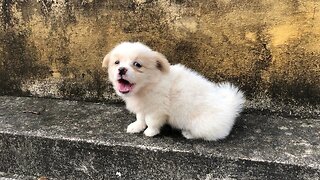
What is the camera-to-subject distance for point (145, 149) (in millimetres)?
2701

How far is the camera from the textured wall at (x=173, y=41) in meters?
2.95

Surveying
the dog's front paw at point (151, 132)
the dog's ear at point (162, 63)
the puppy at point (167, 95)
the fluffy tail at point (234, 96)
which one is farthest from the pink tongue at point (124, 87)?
the fluffy tail at point (234, 96)

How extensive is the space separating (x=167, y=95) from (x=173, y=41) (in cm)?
58

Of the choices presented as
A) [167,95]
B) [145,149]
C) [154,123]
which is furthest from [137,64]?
[145,149]

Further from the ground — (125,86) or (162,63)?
(162,63)

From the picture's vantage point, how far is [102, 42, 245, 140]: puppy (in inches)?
104

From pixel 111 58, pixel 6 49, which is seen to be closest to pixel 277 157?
pixel 111 58

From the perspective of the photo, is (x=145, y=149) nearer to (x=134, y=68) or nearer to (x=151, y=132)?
(x=151, y=132)

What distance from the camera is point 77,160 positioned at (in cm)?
284

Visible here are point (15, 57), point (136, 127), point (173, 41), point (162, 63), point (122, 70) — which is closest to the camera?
point (122, 70)

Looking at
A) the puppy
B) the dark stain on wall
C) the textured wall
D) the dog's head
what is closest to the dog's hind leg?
the puppy

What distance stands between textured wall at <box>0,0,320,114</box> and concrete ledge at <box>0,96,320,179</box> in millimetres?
297

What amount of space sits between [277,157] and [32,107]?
1.85 metres

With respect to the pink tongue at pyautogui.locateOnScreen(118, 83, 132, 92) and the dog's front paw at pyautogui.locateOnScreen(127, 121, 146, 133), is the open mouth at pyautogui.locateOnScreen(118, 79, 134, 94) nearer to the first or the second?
the pink tongue at pyautogui.locateOnScreen(118, 83, 132, 92)
